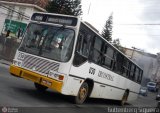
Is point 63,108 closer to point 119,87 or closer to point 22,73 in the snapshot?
point 22,73

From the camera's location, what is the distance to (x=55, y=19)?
12.7 meters

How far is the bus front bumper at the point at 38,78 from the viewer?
1163 cm

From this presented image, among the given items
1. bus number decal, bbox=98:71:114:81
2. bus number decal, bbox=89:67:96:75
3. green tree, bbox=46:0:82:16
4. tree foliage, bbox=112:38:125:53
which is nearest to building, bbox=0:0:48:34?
green tree, bbox=46:0:82:16

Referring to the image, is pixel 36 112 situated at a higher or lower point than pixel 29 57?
lower

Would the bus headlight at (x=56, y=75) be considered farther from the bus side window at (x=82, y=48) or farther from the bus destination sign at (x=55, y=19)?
the bus destination sign at (x=55, y=19)

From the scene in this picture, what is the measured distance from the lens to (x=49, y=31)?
12.6 m

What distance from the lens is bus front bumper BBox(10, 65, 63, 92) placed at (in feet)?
38.2

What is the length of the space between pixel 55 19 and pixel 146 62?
69.5 metres

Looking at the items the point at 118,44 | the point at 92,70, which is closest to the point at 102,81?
the point at 92,70

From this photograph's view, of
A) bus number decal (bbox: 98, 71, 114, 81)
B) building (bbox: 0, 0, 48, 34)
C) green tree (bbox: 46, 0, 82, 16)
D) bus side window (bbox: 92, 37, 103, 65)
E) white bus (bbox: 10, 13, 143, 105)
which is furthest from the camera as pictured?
green tree (bbox: 46, 0, 82, 16)

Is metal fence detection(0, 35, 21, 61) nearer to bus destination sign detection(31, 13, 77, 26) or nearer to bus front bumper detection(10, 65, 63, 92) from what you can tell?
bus destination sign detection(31, 13, 77, 26)

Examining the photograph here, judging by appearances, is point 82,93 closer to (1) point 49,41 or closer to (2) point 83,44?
(2) point 83,44

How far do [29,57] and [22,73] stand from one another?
0.66 metres

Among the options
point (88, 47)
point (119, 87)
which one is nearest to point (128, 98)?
point (119, 87)
